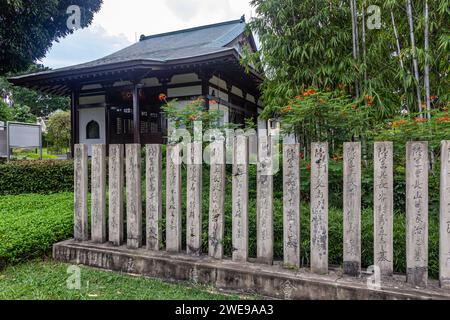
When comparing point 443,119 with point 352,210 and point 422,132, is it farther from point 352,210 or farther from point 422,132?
point 352,210

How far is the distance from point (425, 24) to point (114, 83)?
22.5 feet

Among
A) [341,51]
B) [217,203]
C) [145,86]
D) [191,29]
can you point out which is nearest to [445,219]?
[217,203]

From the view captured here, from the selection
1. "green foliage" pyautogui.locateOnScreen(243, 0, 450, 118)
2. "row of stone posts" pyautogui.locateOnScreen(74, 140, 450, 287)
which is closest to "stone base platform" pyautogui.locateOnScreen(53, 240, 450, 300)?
"row of stone posts" pyautogui.locateOnScreen(74, 140, 450, 287)

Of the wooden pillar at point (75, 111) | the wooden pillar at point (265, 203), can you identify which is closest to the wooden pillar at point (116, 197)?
the wooden pillar at point (265, 203)

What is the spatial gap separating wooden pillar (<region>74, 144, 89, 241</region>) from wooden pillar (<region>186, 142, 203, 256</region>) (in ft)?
3.73

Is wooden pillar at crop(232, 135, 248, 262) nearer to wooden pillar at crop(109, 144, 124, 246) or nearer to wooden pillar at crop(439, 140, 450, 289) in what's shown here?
wooden pillar at crop(109, 144, 124, 246)

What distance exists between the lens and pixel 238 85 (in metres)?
8.88

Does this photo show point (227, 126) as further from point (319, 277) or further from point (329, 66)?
point (319, 277)

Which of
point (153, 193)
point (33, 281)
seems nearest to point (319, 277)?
point (153, 193)

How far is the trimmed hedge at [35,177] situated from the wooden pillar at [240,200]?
457 centimetres

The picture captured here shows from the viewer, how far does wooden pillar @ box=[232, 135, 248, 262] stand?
7.75ft

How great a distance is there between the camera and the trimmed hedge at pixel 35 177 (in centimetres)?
561

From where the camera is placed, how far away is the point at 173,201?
257cm

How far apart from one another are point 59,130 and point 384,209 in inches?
804
